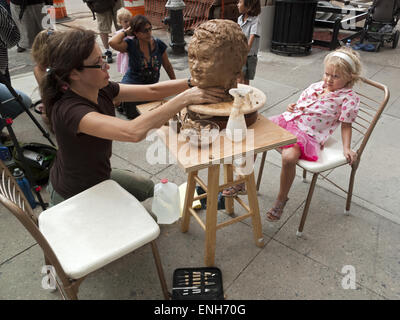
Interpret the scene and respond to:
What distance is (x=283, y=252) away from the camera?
7.26 ft

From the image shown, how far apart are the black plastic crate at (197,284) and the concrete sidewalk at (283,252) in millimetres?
59

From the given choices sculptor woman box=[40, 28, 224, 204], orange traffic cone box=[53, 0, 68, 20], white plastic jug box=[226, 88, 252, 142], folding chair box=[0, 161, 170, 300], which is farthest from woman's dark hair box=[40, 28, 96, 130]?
orange traffic cone box=[53, 0, 68, 20]

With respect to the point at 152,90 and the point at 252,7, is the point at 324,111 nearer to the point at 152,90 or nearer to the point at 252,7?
the point at 152,90

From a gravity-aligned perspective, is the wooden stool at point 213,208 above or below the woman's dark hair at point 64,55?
below

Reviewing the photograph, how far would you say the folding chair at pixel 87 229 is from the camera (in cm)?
145

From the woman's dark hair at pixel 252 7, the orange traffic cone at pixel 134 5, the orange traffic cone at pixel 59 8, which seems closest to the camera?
the woman's dark hair at pixel 252 7

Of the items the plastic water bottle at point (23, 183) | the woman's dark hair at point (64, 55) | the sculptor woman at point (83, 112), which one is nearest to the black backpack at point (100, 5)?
the plastic water bottle at point (23, 183)

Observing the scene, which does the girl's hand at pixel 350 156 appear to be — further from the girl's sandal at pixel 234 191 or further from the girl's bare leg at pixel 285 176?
the girl's sandal at pixel 234 191

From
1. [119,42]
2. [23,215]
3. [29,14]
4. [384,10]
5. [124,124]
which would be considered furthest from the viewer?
[384,10]

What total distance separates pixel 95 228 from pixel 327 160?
5.20 feet

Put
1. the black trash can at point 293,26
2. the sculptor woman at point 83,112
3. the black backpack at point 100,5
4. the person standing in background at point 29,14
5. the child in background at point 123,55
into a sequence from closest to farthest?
the sculptor woman at point 83,112 → the child in background at point 123,55 → the person standing in background at point 29,14 → the black backpack at point 100,5 → the black trash can at point 293,26

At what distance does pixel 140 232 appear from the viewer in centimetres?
161

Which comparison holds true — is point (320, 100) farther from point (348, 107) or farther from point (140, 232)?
point (140, 232)

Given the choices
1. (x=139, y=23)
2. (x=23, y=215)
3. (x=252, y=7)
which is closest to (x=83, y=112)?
(x=23, y=215)
